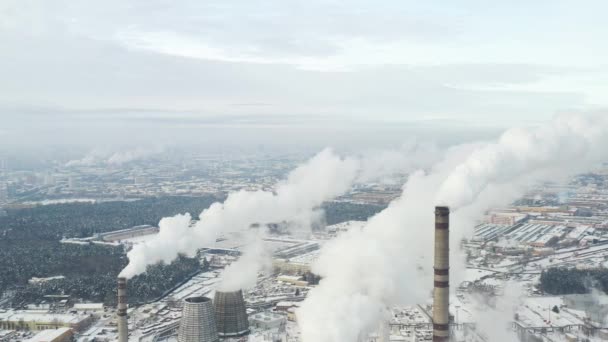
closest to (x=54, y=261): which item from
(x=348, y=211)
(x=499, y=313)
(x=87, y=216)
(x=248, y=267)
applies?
(x=248, y=267)

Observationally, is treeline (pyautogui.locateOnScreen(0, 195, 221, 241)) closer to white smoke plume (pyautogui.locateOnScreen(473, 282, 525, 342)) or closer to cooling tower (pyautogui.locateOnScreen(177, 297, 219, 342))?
cooling tower (pyautogui.locateOnScreen(177, 297, 219, 342))

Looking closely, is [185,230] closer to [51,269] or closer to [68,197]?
[51,269]

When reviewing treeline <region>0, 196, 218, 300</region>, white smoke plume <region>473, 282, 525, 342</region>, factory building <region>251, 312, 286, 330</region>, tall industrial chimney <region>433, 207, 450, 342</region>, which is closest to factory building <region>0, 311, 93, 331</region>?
treeline <region>0, 196, 218, 300</region>

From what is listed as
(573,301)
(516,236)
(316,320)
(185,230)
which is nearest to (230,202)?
(185,230)

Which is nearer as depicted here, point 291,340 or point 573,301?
point 291,340

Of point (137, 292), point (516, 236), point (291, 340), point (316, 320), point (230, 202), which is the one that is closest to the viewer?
point (316, 320)

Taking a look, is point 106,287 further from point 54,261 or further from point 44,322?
point 54,261

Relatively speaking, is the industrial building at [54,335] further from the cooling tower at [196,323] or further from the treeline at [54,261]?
the treeline at [54,261]
